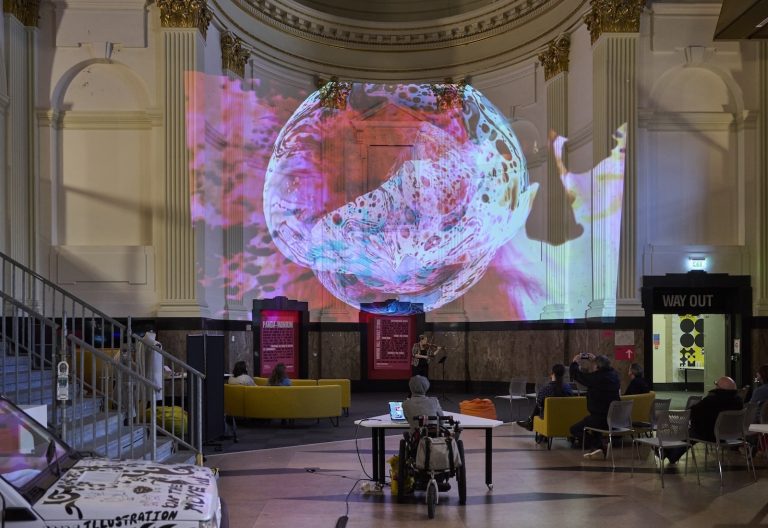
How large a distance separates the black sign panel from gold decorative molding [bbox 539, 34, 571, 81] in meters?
6.21

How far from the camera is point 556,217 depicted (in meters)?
20.4

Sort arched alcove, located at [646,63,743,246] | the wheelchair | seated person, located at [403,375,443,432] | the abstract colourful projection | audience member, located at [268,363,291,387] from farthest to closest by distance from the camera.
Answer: the abstract colourful projection, arched alcove, located at [646,63,743,246], audience member, located at [268,363,291,387], seated person, located at [403,375,443,432], the wheelchair

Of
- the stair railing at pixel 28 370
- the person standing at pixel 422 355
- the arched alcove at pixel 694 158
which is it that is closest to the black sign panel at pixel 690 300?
the arched alcove at pixel 694 158

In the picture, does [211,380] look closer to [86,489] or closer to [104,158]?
[104,158]

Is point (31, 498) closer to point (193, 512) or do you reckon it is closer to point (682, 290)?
point (193, 512)

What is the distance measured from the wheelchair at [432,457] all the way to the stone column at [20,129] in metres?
11.0

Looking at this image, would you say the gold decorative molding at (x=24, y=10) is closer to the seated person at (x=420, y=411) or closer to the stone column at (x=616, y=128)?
the stone column at (x=616, y=128)

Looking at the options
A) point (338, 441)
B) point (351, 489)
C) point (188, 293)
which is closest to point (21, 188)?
point (188, 293)

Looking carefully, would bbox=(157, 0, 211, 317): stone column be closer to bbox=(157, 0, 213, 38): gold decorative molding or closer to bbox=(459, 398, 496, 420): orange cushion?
bbox=(157, 0, 213, 38): gold decorative molding

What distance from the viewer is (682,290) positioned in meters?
17.6

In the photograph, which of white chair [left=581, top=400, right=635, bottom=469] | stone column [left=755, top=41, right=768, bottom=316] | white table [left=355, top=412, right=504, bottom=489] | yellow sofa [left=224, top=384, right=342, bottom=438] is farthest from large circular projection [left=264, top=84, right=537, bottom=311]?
white table [left=355, top=412, right=504, bottom=489]

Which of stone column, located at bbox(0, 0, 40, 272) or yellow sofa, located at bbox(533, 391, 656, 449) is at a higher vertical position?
stone column, located at bbox(0, 0, 40, 272)

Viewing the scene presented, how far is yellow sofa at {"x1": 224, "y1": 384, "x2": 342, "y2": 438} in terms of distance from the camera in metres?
14.6

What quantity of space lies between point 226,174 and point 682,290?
35.3 ft
